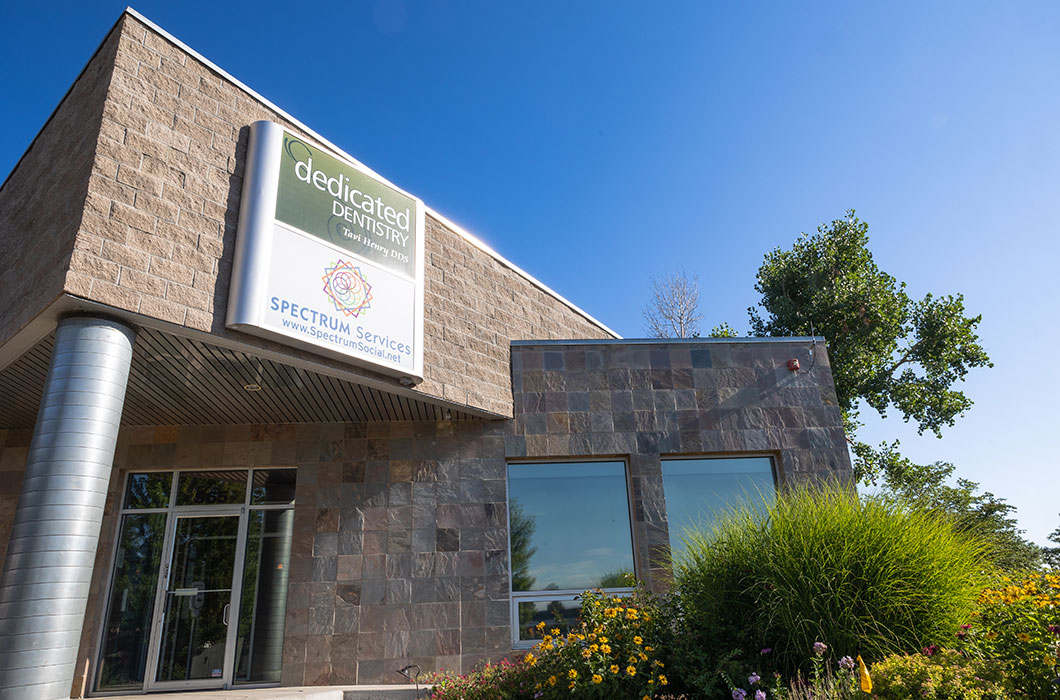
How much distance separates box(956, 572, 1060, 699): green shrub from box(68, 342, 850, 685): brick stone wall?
3811mm

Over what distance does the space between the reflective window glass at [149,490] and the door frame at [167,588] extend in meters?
0.28

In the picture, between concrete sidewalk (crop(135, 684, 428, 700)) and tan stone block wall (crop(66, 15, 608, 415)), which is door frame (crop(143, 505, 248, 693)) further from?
tan stone block wall (crop(66, 15, 608, 415))

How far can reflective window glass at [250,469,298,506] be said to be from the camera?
26.7 ft

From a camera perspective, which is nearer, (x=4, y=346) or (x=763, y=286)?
(x=4, y=346)

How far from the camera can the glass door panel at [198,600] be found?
746 centimetres

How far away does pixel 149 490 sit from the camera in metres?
8.20

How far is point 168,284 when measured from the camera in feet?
17.9

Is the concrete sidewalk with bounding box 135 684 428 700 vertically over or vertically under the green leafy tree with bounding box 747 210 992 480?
under

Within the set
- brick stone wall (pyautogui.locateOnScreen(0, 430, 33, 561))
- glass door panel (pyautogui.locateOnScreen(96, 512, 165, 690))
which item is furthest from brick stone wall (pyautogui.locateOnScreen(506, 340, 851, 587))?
brick stone wall (pyautogui.locateOnScreen(0, 430, 33, 561))

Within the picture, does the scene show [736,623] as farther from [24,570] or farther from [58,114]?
[58,114]

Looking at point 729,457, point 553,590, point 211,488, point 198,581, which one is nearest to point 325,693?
point 198,581

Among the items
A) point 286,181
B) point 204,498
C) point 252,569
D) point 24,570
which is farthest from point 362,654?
point 286,181

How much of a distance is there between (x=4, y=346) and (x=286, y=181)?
2.98m

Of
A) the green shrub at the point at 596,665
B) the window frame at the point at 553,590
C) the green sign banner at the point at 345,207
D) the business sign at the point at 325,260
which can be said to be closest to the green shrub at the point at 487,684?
the green shrub at the point at 596,665
